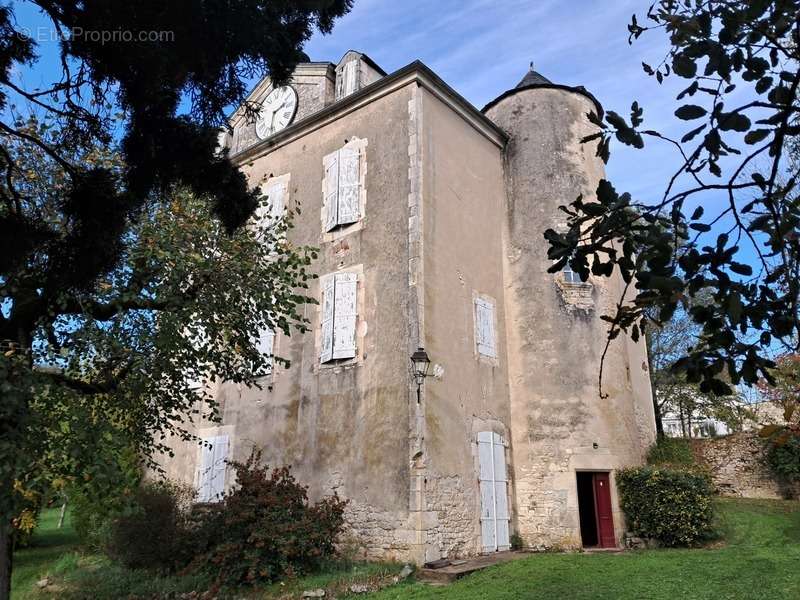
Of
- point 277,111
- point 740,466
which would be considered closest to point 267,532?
point 277,111

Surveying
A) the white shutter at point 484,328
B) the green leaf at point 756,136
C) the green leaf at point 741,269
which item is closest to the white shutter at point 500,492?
the white shutter at point 484,328

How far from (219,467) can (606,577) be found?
8.09 meters

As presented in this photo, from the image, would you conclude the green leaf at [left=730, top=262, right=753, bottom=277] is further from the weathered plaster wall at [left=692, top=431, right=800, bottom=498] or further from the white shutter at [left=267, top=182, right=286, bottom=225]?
the weathered plaster wall at [left=692, top=431, right=800, bottom=498]

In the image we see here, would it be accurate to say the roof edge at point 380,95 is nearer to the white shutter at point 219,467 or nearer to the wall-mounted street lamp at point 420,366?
the wall-mounted street lamp at point 420,366

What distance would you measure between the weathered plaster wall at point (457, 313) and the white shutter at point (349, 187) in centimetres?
154

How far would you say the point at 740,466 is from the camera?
13438mm

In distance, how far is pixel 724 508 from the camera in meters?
12.2

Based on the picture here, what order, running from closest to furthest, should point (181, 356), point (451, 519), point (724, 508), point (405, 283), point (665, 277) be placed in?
point (665, 277)
point (181, 356)
point (451, 519)
point (405, 283)
point (724, 508)

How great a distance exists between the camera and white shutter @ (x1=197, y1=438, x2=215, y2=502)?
12.9m

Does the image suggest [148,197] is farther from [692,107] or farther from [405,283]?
[405,283]

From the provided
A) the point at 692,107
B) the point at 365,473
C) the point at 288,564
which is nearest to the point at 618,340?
the point at 365,473

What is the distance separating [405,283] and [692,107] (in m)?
8.50

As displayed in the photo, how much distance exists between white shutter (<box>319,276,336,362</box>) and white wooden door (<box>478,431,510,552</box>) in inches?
125

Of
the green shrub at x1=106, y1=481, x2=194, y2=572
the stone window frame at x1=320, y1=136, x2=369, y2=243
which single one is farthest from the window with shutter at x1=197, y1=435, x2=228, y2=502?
the stone window frame at x1=320, y1=136, x2=369, y2=243
